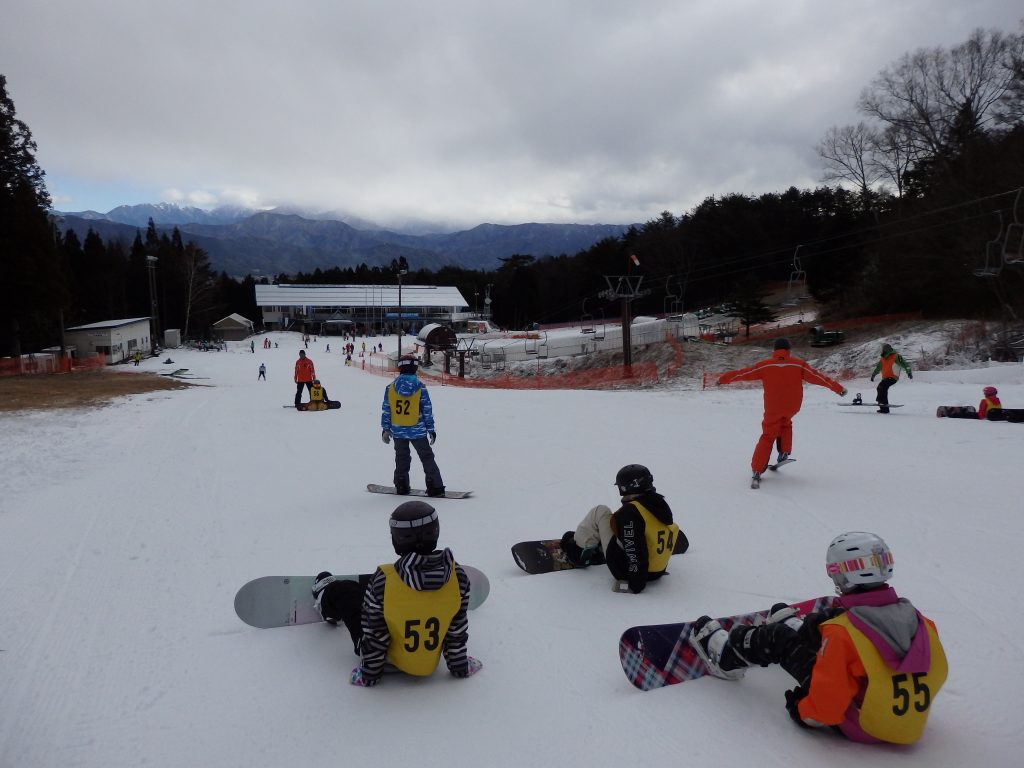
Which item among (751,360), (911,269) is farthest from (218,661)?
(911,269)

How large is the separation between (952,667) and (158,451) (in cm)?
1121

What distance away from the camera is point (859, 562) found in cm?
276

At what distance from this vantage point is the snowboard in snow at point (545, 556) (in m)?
5.11

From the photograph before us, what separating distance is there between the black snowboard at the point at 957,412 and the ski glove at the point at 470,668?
11.7 meters

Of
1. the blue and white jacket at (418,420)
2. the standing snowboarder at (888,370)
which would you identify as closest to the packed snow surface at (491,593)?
the blue and white jacket at (418,420)

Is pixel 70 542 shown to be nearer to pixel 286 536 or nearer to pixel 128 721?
pixel 286 536

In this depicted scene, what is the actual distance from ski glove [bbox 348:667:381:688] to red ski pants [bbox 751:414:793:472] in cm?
583

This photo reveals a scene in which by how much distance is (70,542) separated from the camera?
6004 mm

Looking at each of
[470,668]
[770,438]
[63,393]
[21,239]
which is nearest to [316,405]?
[63,393]

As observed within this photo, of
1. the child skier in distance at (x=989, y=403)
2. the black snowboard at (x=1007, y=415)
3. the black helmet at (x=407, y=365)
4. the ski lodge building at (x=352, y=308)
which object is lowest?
the black snowboard at (x=1007, y=415)

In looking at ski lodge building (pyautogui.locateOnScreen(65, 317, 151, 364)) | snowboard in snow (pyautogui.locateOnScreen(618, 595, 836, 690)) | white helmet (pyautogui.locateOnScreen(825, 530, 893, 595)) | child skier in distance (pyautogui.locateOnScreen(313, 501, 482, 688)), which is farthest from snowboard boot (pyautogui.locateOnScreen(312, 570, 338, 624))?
ski lodge building (pyautogui.locateOnScreen(65, 317, 151, 364))

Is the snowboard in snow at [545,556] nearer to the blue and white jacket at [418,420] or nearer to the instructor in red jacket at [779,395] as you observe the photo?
the blue and white jacket at [418,420]

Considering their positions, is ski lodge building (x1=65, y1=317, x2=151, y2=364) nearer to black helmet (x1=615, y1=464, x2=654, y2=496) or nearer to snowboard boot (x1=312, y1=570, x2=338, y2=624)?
snowboard boot (x1=312, y1=570, x2=338, y2=624)

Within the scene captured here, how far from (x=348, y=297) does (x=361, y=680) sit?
311ft
